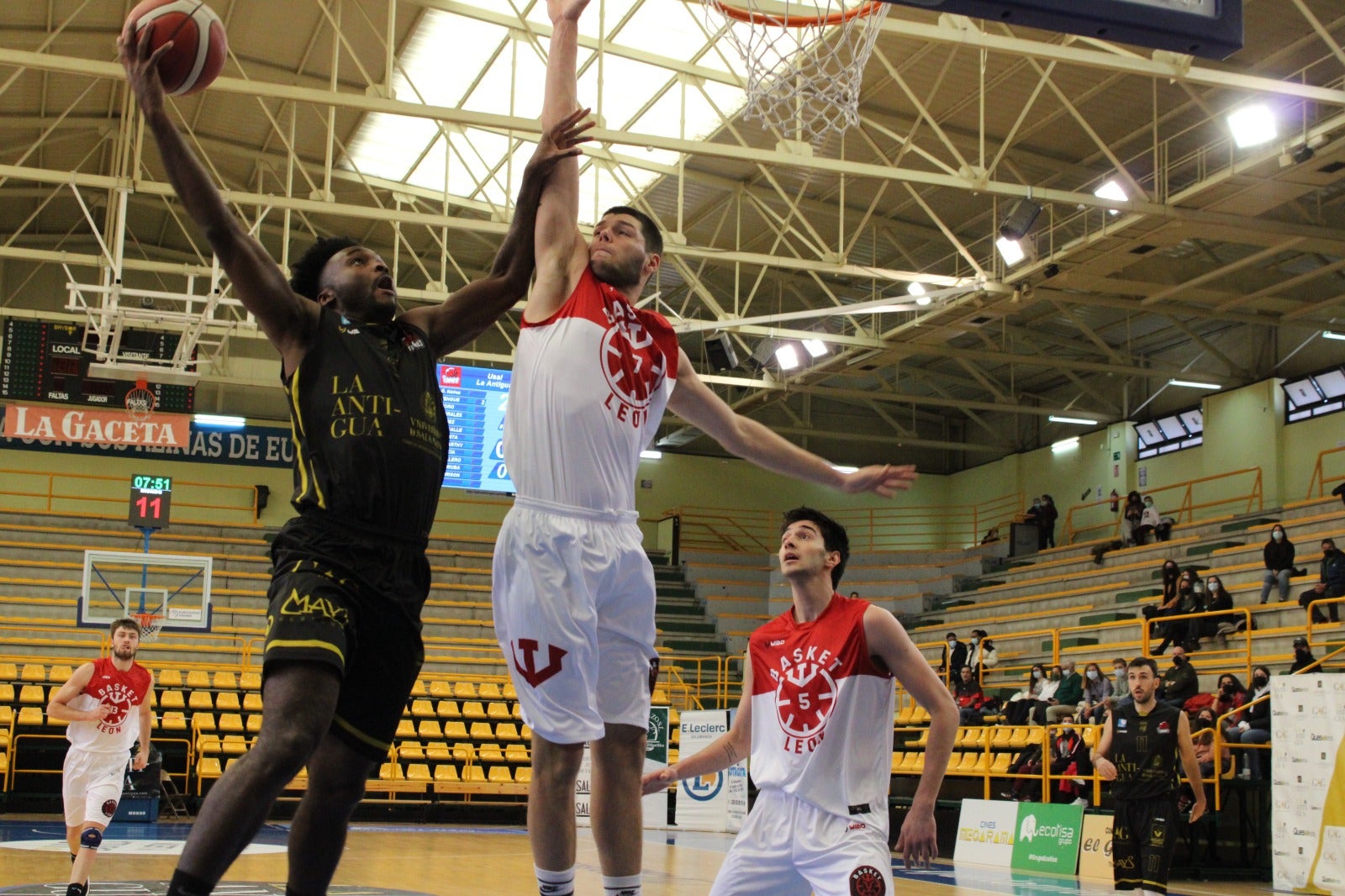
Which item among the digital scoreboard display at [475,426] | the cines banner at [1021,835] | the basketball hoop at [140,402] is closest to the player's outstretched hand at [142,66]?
the cines banner at [1021,835]

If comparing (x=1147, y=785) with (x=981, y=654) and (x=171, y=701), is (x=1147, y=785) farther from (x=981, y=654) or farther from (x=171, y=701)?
(x=171, y=701)

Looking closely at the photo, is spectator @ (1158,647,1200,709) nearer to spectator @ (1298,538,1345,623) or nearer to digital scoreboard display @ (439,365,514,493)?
spectator @ (1298,538,1345,623)

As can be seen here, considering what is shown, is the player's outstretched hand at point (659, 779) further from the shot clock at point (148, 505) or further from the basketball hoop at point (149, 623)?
the shot clock at point (148, 505)

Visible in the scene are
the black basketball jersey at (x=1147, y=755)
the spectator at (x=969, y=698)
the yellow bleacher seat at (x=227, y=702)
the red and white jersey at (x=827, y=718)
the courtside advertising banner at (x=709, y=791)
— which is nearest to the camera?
the red and white jersey at (x=827, y=718)

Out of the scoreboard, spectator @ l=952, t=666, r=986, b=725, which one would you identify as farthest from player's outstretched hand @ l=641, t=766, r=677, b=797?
the scoreboard

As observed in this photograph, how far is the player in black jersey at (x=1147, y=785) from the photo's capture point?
866cm

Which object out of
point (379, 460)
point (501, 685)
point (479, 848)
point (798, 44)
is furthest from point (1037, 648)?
point (379, 460)

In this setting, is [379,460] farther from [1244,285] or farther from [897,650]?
[1244,285]

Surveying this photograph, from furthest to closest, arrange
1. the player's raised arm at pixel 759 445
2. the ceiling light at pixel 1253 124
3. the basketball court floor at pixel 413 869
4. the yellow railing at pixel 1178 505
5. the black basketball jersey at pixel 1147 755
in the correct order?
the yellow railing at pixel 1178 505, the ceiling light at pixel 1253 124, the black basketball jersey at pixel 1147 755, the basketball court floor at pixel 413 869, the player's raised arm at pixel 759 445

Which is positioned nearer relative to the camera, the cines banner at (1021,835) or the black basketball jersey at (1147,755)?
the black basketball jersey at (1147,755)

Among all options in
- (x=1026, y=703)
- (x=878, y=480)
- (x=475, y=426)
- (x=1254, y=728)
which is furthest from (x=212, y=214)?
(x=475, y=426)

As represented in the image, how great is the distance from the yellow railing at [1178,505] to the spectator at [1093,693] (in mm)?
10418

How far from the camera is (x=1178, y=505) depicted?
27.8m

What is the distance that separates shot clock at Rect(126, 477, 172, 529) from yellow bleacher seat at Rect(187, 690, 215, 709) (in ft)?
7.83
